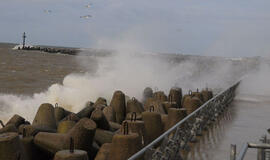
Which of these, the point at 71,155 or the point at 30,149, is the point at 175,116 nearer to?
the point at 30,149

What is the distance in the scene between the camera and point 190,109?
399 inches

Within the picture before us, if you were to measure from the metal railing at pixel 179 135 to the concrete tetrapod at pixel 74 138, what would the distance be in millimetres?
1388

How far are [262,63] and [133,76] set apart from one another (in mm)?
10007

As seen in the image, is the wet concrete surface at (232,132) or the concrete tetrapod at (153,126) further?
the concrete tetrapod at (153,126)

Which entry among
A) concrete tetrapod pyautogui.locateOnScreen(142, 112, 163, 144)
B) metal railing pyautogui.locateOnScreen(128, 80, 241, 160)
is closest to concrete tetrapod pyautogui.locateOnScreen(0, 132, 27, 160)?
metal railing pyautogui.locateOnScreen(128, 80, 241, 160)

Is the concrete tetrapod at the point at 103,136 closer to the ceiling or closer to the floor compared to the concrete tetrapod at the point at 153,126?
closer to the floor

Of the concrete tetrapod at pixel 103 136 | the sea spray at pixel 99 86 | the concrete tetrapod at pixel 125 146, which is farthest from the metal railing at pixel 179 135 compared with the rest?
the sea spray at pixel 99 86

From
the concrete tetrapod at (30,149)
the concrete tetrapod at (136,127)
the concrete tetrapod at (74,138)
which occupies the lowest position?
the concrete tetrapod at (30,149)

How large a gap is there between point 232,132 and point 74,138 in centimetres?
347

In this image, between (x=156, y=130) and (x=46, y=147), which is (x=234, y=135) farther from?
(x=46, y=147)

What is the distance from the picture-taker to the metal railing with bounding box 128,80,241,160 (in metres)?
4.43

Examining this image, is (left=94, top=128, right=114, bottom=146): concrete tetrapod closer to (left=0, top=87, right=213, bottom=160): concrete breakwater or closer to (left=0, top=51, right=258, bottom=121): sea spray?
→ (left=0, top=87, right=213, bottom=160): concrete breakwater

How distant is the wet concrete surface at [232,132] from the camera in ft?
20.7

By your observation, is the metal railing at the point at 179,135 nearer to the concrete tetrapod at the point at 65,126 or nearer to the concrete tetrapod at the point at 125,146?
the concrete tetrapod at the point at 125,146
